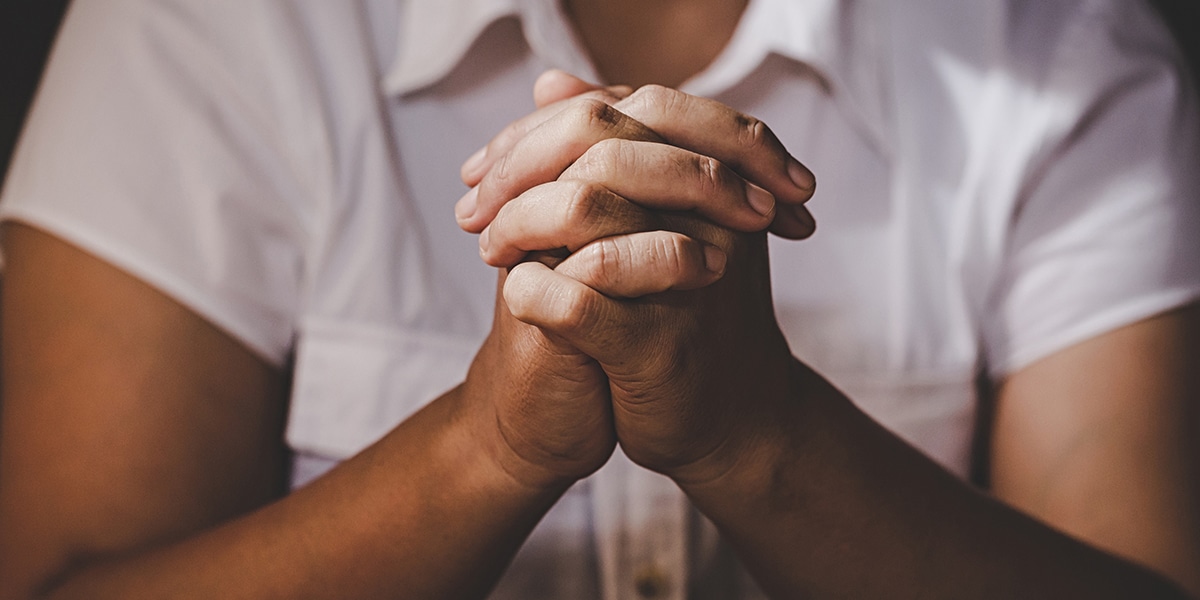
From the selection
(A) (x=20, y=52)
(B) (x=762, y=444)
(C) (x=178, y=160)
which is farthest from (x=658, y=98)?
(A) (x=20, y=52)

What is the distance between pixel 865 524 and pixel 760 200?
0.58ft

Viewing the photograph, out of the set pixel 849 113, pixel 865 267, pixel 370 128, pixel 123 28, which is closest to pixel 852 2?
pixel 849 113

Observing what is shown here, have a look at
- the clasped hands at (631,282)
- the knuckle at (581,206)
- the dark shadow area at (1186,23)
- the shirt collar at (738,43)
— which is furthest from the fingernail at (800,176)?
the dark shadow area at (1186,23)

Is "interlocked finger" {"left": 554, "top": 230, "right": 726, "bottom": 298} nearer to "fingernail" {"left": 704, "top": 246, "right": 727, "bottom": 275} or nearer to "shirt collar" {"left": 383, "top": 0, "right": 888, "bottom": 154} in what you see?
"fingernail" {"left": 704, "top": 246, "right": 727, "bottom": 275}

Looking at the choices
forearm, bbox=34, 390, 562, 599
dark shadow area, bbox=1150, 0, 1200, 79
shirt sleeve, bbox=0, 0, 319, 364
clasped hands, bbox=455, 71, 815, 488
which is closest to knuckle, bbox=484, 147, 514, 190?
clasped hands, bbox=455, 71, 815, 488

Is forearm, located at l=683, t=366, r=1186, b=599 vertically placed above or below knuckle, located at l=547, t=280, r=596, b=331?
below

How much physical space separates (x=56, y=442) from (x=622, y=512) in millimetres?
325

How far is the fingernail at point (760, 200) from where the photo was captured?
396 millimetres

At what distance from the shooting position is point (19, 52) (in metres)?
0.74

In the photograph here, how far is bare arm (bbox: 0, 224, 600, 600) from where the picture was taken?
45 centimetres

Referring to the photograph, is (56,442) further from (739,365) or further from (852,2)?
(852,2)

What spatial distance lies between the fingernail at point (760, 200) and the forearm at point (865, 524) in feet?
0.30

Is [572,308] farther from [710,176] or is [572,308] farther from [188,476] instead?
[188,476]

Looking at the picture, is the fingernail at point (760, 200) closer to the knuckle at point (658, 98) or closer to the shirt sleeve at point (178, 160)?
the knuckle at point (658, 98)
